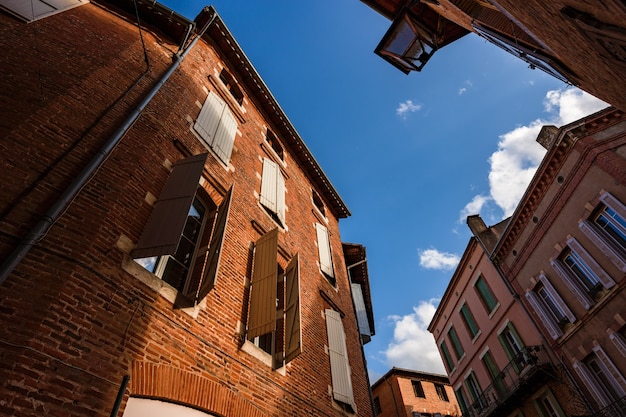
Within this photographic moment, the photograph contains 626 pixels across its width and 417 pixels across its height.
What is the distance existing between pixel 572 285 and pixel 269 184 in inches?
439

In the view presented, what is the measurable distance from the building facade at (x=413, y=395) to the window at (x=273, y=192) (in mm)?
20134

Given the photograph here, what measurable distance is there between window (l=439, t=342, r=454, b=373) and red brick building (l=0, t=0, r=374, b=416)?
13.7 metres

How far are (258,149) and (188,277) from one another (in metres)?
5.71

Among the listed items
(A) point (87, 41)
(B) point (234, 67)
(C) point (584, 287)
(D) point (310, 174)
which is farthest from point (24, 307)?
(C) point (584, 287)

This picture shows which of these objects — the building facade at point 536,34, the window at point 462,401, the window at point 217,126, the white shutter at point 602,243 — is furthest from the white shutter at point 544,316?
the window at point 217,126

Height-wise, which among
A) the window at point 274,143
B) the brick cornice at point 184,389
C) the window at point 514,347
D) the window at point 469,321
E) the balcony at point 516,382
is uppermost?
the window at point 274,143

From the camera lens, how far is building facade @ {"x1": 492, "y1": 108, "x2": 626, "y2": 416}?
34.1 ft

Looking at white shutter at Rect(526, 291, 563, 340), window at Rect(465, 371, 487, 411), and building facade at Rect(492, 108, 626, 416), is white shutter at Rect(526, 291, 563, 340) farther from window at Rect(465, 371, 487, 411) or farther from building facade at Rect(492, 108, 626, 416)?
window at Rect(465, 371, 487, 411)

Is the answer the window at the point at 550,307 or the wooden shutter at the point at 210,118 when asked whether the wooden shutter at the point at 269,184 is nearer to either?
the wooden shutter at the point at 210,118

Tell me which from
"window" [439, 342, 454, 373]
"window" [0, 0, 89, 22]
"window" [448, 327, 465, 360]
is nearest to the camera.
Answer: "window" [0, 0, 89, 22]

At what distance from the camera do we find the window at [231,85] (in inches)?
425

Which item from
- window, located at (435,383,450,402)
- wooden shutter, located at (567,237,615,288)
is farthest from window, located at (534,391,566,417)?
window, located at (435,383,450,402)

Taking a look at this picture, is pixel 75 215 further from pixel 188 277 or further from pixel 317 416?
pixel 317 416

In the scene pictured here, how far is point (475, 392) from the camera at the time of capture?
17.5 metres
